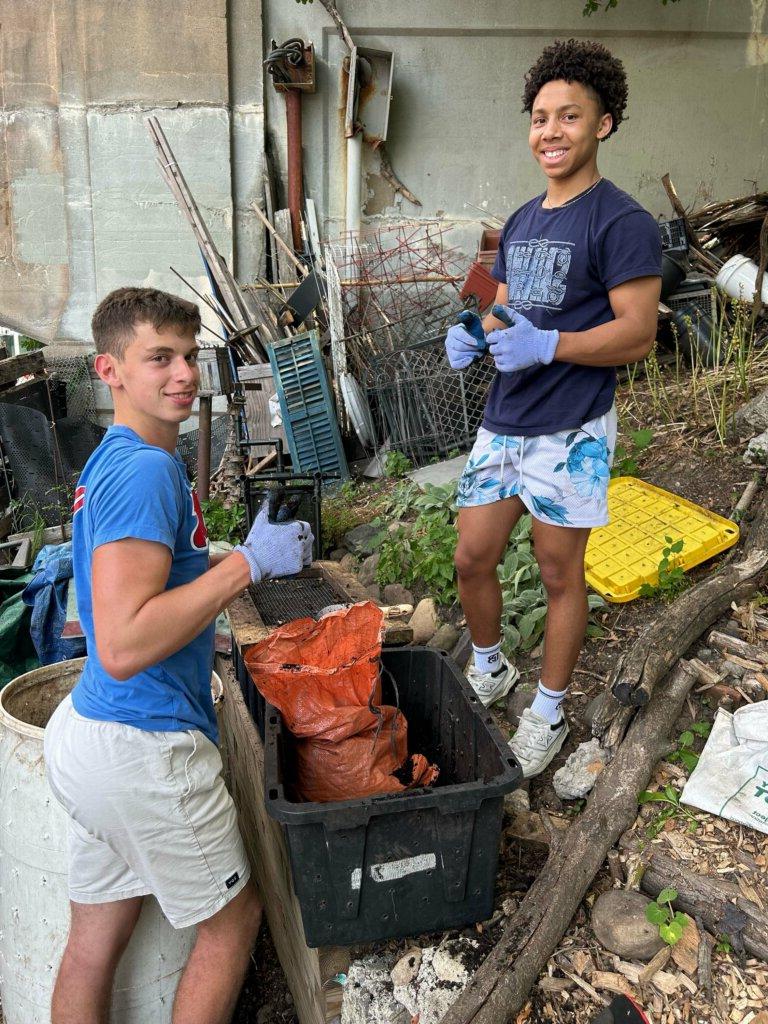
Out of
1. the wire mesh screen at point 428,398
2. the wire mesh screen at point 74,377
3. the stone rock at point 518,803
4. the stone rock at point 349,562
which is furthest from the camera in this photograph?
the wire mesh screen at point 74,377

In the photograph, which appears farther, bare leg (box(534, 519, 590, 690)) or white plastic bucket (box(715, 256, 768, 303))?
white plastic bucket (box(715, 256, 768, 303))

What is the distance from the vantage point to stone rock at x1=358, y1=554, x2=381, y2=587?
4301mm

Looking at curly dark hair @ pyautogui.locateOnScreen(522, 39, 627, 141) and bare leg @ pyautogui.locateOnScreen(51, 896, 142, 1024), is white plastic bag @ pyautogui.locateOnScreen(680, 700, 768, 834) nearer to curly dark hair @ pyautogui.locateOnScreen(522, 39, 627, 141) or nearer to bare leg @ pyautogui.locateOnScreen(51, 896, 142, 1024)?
bare leg @ pyautogui.locateOnScreen(51, 896, 142, 1024)

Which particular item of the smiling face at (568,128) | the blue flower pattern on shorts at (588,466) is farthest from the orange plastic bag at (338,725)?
the smiling face at (568,128)

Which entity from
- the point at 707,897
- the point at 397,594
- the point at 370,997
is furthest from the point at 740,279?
the point at 370,997

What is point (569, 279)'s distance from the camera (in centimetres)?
219

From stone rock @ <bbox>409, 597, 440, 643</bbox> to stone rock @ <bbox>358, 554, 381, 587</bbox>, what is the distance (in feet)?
2.51

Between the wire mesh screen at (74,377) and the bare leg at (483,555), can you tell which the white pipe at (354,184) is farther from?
the bare leg at (483,555)

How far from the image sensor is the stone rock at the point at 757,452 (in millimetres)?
3625

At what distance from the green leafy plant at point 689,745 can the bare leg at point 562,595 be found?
42 centimetres

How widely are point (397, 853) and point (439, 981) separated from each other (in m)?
0.37

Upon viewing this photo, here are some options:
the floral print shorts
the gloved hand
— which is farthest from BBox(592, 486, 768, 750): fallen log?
the gloved hand

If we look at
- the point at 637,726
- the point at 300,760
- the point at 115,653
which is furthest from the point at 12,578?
the point at 637,726

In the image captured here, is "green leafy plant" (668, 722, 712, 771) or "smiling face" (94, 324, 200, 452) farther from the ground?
"smiling face" (94, 324, 200, 452)
